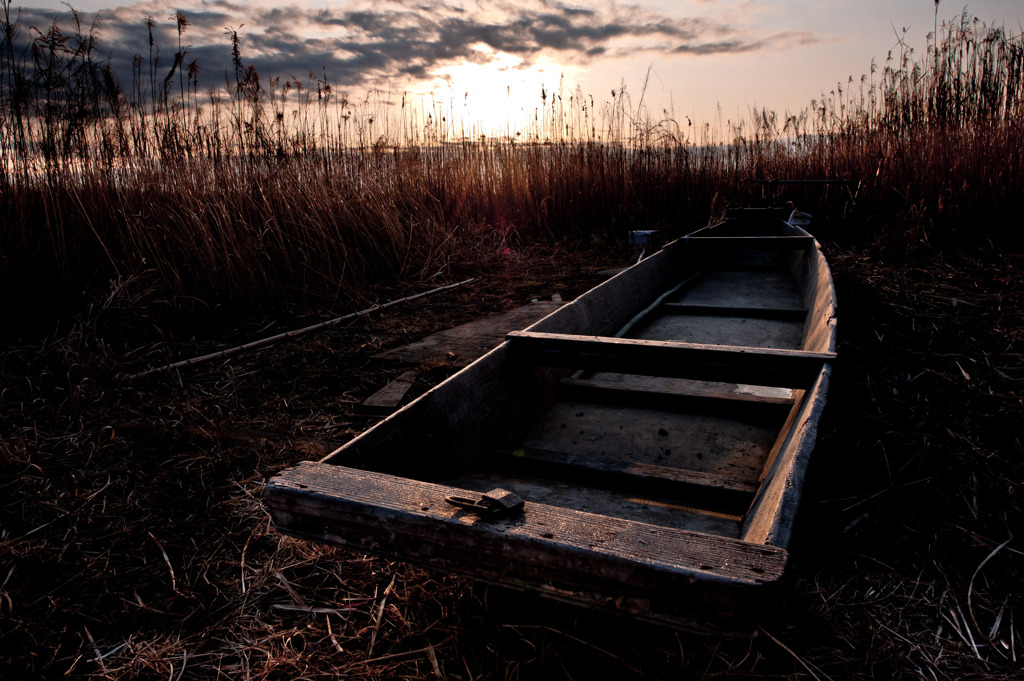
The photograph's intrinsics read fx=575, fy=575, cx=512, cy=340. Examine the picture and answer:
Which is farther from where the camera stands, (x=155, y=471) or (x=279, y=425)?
(x=279, y=425)

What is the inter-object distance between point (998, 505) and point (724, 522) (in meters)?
0.97

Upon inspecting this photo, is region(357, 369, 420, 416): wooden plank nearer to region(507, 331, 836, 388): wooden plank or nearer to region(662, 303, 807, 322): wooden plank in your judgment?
region(507, 331, 836, 388): wooden plank

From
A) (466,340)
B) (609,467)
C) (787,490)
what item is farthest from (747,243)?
(787,490)

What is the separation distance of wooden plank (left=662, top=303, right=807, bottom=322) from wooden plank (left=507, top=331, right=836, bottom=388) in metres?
1.79

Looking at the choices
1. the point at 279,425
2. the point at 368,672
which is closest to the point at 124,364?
the point at 279,425

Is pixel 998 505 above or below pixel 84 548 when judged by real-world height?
above

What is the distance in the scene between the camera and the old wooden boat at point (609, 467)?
0.95 m

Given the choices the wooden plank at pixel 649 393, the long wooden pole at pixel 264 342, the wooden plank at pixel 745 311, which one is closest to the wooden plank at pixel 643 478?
the wooden plank at pixel 649 393

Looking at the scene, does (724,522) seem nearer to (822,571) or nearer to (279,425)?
(822,571)

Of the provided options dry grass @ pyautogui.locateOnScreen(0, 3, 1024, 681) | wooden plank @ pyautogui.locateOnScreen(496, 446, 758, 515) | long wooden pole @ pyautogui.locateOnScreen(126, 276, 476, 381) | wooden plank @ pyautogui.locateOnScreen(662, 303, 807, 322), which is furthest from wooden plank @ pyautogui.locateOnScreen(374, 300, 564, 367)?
wooden plank @ pyautogui.locateOnScreen(496, 446, 758, 515)

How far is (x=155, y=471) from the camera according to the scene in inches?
93.7

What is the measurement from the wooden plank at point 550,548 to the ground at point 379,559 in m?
0.10

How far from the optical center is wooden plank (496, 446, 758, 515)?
5.35 ft

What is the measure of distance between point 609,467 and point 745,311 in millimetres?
2231
